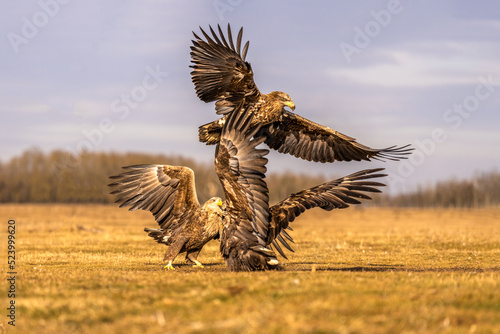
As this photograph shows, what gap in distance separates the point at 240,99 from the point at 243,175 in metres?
2.52

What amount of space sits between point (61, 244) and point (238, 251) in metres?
13.4

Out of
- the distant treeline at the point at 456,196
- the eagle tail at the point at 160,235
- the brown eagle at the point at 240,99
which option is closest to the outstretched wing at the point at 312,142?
the brown eagle at the point at 240,99

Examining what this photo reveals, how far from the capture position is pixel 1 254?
12180 millimetres

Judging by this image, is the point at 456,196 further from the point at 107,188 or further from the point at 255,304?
the point at 255,304

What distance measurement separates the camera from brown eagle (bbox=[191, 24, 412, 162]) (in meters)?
14.1

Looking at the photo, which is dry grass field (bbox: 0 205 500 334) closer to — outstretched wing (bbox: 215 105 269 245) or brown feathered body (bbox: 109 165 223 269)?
outstretched wing (bbox: 215 105 269 245)

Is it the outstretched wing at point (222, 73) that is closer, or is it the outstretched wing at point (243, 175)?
the outstretched wing at point (243, 175)

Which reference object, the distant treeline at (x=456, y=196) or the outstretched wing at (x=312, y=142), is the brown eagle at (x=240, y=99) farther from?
the distant treeline at (x=456, y=196)

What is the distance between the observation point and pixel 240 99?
563 inches

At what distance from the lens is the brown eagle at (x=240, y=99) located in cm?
1408

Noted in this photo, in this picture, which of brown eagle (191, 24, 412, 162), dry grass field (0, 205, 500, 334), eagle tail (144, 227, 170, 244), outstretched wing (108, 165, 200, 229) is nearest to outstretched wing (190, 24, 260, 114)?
brown eagle (191, 24, 412, 162)

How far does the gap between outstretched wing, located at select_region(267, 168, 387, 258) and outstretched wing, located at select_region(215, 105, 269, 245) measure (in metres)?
0.77

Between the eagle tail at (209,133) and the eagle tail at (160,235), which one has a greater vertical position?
the eagle tail at (209,133)

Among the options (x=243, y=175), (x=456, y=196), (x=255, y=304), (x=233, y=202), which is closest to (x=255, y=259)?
(x=233, y=202)
